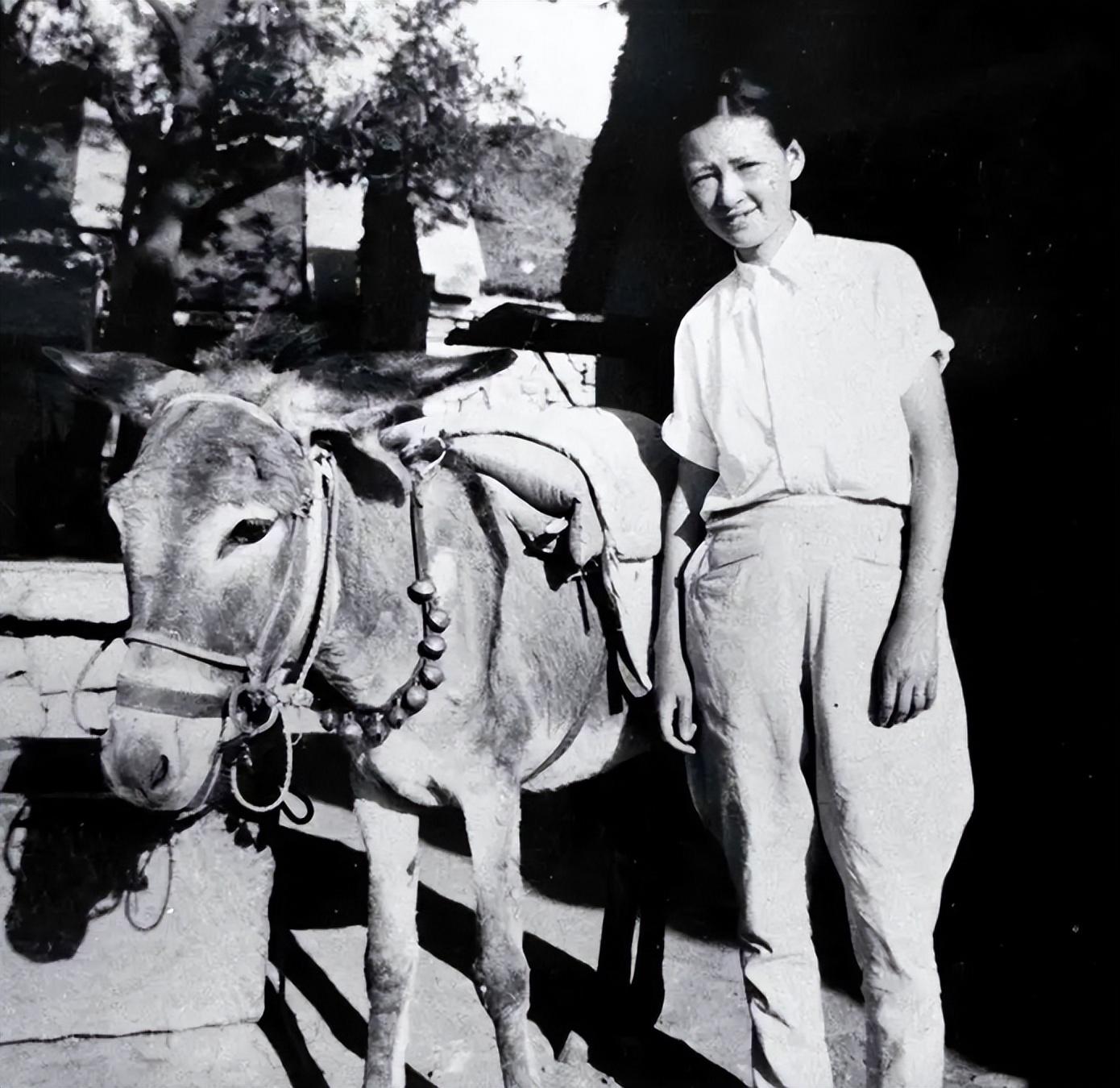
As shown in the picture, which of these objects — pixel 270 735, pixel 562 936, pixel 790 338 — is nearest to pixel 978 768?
pixel 562 936

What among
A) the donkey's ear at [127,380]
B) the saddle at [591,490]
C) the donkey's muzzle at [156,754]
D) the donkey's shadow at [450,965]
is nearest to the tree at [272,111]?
the saddle at [591,490]

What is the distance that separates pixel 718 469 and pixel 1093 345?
140 centimetres

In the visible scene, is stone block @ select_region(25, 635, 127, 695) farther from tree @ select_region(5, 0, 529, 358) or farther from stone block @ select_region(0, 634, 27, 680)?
tree @ select_region(5, 0, 529, 358)

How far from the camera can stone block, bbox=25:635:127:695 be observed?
4.09m

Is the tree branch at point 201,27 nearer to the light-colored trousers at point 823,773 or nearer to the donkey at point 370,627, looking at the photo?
the donkey at point 370,627

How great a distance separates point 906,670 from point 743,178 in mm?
1113

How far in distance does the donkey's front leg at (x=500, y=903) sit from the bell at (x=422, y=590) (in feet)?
1.57

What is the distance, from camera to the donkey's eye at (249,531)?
1943 millimetres

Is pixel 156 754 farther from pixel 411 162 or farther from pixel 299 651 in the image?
pixel 411 162

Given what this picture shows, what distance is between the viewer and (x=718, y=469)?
232 centimetres

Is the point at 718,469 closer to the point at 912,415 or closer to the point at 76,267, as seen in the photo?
the point at 912,415

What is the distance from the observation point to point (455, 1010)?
10.9 ft

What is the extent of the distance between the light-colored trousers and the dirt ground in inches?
38.2

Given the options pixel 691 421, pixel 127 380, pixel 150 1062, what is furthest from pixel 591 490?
pixel 150 1062
